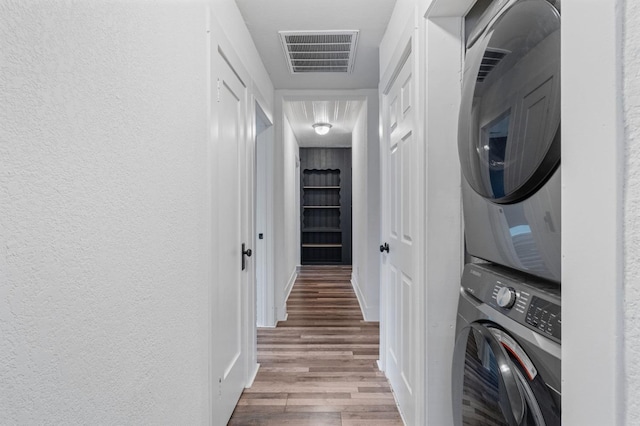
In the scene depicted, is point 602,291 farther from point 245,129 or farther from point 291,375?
point 291,375

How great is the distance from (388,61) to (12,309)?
2225mm

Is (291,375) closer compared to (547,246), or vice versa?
(547,246)

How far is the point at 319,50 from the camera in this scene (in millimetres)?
2686

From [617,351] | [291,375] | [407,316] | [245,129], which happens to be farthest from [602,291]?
[291,375]

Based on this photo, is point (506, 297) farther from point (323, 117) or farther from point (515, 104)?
point (323, 117)

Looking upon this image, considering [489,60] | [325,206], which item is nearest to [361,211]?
[325,206]

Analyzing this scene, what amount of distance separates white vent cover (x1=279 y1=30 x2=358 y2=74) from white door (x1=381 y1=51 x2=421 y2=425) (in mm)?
510

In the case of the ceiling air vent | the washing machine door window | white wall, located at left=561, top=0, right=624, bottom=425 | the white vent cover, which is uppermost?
the white vent cover

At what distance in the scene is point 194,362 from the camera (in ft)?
4.60

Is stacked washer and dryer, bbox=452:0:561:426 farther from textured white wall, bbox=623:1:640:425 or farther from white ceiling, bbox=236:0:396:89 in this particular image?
white ceiling, bbox=236:0:396:89

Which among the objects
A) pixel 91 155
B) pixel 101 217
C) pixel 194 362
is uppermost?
pixel 91 155

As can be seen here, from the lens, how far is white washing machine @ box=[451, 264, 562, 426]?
2.49 ft

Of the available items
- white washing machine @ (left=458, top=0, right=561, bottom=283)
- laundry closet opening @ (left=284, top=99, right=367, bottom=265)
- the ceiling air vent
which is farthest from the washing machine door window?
laundry closet opening @ (left=284, top=99, right=367, bottom=265)

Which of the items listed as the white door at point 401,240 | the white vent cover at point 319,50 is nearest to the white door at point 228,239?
the white vent cover at point 319,50
